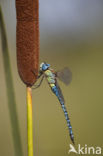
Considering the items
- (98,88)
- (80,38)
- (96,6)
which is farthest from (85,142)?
(96,6)

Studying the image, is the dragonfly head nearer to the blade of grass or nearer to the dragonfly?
the dragonfly

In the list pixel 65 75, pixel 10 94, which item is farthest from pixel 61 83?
pixel 10 94

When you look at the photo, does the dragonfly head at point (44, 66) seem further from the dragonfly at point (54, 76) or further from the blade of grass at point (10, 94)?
the blade of grass at point (10, 94)

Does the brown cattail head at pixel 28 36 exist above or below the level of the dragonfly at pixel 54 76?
above

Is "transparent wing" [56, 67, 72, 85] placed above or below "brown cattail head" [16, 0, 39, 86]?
below

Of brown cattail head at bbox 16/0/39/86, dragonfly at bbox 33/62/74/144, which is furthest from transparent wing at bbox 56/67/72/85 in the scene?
brown cattail head at bbox 16/0/39/86

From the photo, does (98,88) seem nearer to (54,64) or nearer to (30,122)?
(54,64)

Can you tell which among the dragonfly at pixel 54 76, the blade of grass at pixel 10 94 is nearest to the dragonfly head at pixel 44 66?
the dragonfly at pixel 54 76
